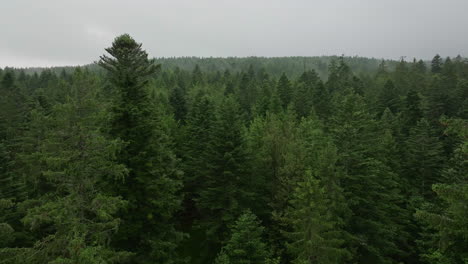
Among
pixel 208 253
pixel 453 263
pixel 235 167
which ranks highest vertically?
pixel 235 167

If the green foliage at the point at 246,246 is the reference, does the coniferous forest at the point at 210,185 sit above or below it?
above

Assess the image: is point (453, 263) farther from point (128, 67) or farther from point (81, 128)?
point (128, 67)

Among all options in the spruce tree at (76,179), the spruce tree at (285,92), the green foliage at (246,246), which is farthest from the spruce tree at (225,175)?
the spruce tree at (285,92)

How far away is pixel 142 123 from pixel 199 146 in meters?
14.9

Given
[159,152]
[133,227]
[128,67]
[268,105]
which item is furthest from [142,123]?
[268,105]

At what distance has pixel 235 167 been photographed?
24.3 meters

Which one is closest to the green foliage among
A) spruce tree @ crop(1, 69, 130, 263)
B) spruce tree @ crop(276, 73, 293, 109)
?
spruce tree @ crop(1, 69, 130, 263)

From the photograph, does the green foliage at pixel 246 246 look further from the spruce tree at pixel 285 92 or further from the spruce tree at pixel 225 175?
the spruce tree at pixel 285 92

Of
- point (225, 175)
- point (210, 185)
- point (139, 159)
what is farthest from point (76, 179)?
point (210, 185)

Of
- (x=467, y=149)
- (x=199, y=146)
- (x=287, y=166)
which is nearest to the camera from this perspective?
(x=467, y=149)

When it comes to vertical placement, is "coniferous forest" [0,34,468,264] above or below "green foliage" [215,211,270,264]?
above

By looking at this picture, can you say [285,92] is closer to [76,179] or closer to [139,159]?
[139,159]

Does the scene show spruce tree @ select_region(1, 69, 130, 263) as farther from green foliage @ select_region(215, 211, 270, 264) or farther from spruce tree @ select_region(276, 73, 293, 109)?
spruce tree @ select_region(276, 73, 293, 109)

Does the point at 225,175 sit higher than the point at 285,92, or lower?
Result: lower
